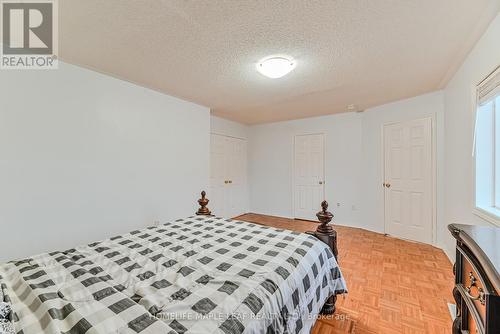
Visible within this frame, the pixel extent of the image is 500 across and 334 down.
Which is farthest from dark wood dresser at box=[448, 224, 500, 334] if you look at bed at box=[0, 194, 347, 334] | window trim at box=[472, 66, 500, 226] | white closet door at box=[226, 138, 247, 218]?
white closet door at box=[226, 138, 247, 218]

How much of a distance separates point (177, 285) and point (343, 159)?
4.00 m

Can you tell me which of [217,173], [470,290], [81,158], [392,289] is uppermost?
[81,158]

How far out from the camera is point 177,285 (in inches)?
43.1

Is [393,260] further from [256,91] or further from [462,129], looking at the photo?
[256,91]

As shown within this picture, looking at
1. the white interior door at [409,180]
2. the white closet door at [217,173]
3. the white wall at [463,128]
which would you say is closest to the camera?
the white wall at [463,128]

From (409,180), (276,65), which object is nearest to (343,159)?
(409,180)

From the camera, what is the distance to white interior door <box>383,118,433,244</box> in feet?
10.5

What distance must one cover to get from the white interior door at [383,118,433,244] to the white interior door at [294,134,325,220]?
123 cm

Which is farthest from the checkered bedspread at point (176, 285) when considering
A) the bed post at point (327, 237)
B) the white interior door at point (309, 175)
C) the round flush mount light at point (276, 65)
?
the white interior door at point (309, 175)

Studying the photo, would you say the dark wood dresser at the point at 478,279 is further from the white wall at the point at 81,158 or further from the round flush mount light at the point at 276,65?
the white wall at the point at 81,158

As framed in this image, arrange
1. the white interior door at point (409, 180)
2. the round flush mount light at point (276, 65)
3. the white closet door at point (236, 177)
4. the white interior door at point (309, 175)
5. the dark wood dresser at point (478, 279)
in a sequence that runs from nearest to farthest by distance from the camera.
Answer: the dark wood dresser at point (478, 279), the round flush mount light at point (276, 65), the white interior door at point (409, 180), the white interior door at point (309, 175), the white closet door at point (236, 177)

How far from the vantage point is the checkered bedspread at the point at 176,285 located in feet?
2.73

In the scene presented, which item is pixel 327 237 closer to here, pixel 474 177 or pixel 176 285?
pixel 176 285

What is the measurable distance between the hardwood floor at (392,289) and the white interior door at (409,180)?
0.27 metres
